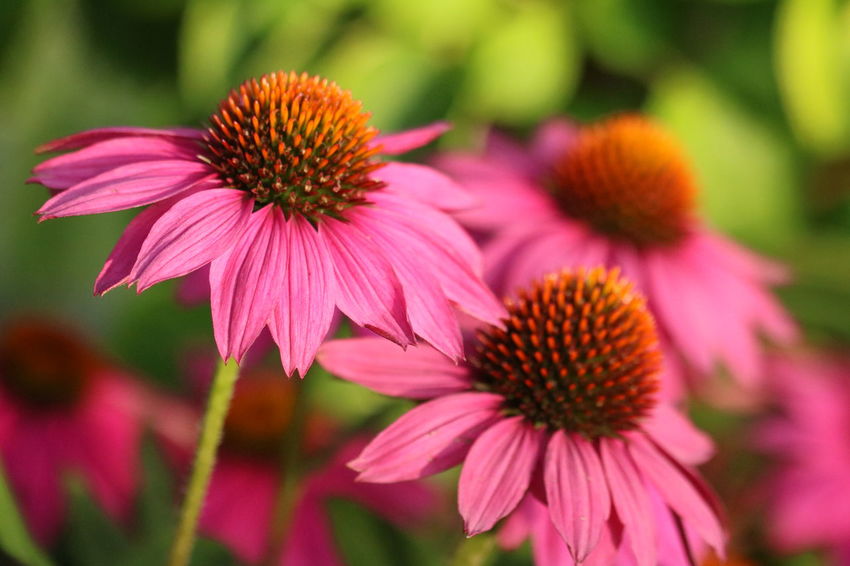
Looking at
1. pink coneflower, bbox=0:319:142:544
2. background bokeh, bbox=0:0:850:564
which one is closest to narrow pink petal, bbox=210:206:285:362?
pink coneflower, bbox=0:319:142:544

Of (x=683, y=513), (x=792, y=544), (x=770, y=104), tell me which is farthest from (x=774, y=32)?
(x=683, y=513)

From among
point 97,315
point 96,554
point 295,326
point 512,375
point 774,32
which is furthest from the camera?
point 97,315

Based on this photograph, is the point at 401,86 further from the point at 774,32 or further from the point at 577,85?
the point at 774,32

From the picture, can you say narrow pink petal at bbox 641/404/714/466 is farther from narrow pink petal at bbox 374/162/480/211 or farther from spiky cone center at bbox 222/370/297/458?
spiky cone center at bbox 222/370/297/458

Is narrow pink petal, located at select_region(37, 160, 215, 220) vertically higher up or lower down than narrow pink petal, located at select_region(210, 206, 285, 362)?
higher up

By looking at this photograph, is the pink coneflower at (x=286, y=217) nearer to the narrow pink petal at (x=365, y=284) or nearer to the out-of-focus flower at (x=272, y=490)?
the narrow pink petal at (x=365, y=284)

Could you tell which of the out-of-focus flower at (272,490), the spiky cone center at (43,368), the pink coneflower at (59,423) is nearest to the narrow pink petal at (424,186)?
the out-of-focus flower at (272,490)
